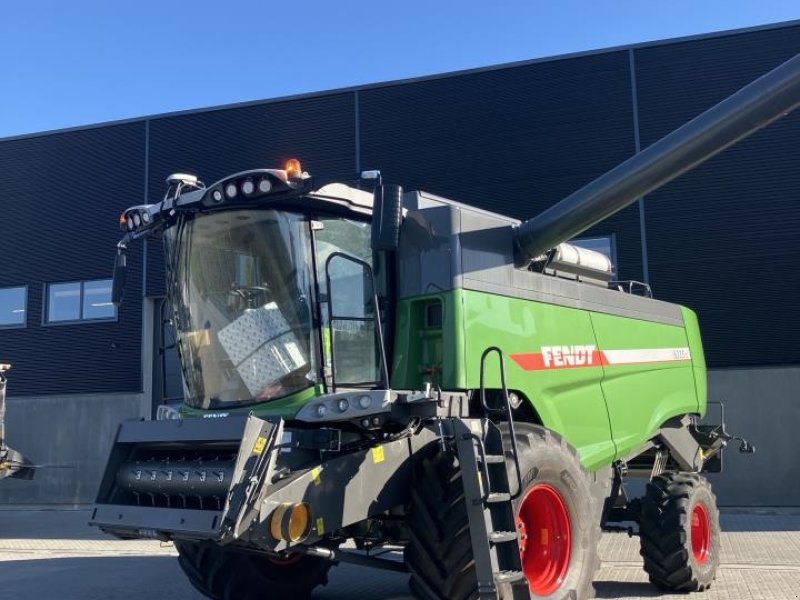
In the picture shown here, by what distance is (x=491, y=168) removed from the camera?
55.7 ft

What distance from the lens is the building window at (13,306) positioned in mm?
20062

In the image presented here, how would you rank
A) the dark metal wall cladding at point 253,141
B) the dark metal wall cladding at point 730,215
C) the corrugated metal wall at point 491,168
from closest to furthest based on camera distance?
1. the dark metal wall cladding at point 730,215
2. the corrugated metal wall at point 491,168
3. the dark metal wall cladding at point 253,141

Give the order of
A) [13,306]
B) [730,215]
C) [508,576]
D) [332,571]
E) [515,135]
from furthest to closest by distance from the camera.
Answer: [13,306] → [515,135] → [730,215] → [332,571] → [508,576]

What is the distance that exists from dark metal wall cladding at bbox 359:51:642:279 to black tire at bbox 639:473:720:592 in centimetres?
853

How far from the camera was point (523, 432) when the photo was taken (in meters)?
5.76

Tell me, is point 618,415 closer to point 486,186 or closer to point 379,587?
point 379,587

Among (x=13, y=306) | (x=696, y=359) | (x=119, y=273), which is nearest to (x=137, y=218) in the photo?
(x=119, y=273)

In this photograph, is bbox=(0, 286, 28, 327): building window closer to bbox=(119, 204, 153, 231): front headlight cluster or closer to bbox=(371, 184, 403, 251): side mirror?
bbox=(119, 204, 153, 231): front headlight cluster

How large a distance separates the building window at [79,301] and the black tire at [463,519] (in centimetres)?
1555

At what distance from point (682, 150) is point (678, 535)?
3.65 meters

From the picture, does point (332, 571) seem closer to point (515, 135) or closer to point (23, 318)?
point (515, 135)

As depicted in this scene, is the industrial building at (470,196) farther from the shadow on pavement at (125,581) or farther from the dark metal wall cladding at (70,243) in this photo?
the shadow on pavement at (125,581)

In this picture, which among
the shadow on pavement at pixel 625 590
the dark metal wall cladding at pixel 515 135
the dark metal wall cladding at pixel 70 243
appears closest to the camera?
the shadow on pavement at pixel 625 590

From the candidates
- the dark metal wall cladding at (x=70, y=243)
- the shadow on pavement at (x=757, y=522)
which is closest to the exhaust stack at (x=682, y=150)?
the shadow on pavement at (x=757, y=522)
